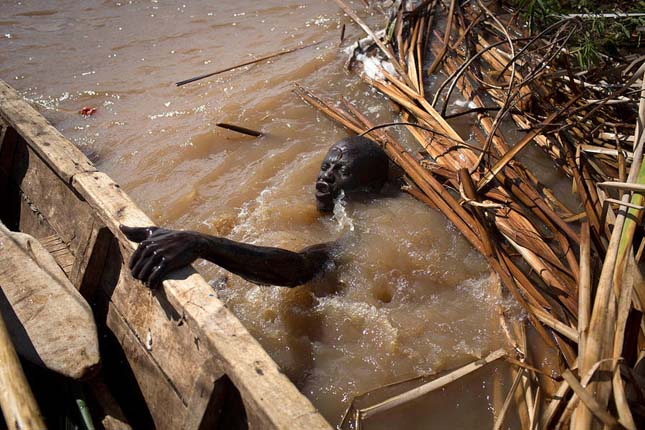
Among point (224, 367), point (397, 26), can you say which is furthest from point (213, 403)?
point (397, 26)

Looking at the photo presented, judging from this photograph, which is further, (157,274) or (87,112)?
(87,112)

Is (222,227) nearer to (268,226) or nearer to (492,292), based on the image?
(268,226)

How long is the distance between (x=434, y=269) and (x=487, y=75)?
7.49ft

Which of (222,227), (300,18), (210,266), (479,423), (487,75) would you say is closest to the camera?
(479,423)

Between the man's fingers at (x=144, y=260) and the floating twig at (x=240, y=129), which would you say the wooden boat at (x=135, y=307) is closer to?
the man's fingers at (x=144, y=260)

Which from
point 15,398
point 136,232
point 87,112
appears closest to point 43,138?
point 136,232

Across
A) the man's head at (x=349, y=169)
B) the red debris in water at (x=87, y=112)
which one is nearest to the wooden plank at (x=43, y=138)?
the man's head at (x=349, y=169)

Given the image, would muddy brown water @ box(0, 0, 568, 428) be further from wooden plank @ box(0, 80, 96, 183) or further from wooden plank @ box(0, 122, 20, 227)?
wooden plank @ box(0, 80, 96, 183)

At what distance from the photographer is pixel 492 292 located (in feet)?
10.5

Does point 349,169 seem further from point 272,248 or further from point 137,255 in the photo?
point 137,255

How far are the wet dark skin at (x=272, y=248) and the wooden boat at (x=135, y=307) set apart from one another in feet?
0.29

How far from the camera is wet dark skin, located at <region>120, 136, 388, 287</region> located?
223 cm

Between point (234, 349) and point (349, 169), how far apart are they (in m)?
2.00

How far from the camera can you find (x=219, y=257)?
8.33 ft
